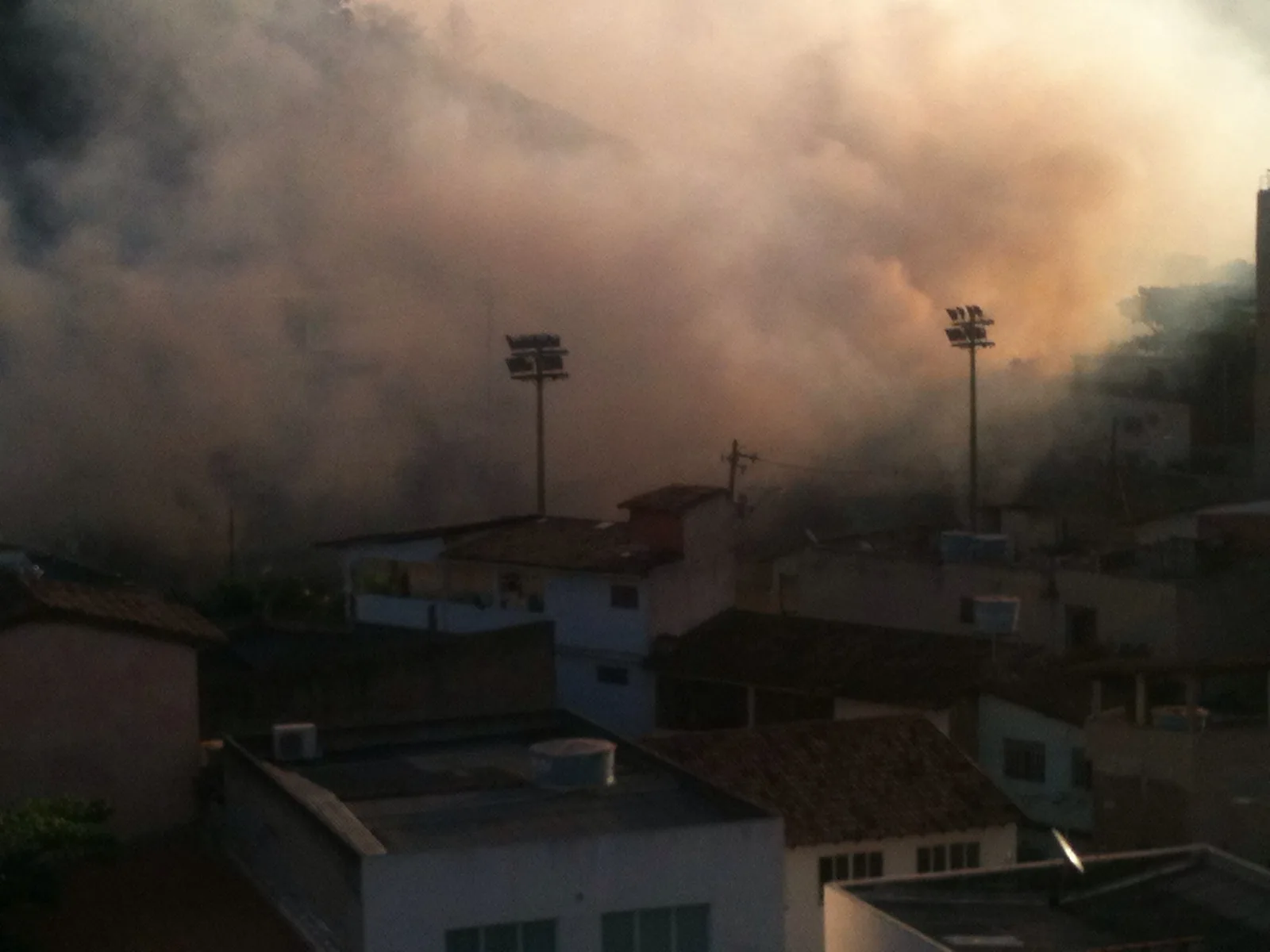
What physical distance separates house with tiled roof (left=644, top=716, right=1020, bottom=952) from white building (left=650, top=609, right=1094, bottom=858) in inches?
62.5

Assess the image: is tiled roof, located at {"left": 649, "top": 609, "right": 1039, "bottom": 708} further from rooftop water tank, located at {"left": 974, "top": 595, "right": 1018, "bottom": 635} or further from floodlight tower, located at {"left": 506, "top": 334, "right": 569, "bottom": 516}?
floodlight tower, located at {"left": 506, "top": 334, "right": 569, "bottom": 516}

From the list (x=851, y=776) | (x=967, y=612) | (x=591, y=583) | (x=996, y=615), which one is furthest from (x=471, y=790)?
(x=967, y=612)

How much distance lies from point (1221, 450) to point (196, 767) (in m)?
23.1

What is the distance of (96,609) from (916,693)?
24.2 ft

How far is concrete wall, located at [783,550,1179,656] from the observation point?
2195 centimetres

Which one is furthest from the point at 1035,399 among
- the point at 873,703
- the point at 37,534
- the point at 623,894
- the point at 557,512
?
the point at 623,894

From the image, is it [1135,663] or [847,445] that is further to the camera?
[847,445]

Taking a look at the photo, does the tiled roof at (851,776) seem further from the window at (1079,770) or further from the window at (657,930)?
the window at (657,930)

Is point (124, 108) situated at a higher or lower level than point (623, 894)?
higher

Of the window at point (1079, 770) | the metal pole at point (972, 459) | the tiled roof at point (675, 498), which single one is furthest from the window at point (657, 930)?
the metal pole at point (972, 459)

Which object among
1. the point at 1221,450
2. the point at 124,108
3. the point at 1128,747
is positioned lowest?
the point at 1128,747

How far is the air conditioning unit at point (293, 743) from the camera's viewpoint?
42.0ft

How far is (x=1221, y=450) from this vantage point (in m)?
33.8

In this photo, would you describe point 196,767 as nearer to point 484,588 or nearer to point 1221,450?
point 484,588
